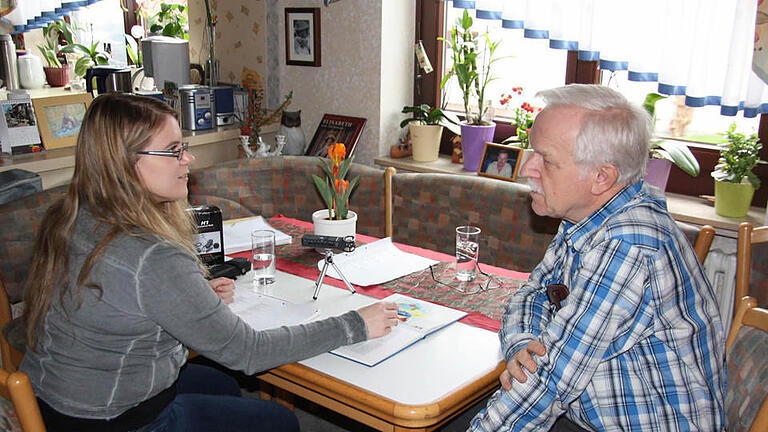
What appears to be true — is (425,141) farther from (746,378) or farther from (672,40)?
(746,378)

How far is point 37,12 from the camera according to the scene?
412 centimetres

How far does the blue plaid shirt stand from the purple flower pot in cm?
164

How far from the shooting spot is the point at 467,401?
133 centimetres

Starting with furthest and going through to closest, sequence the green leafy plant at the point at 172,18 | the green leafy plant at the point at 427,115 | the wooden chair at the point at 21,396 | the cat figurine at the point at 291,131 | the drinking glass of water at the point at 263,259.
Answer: the green leafy plant at the point at 172,18 → the cat figurine at the point at 291,131 → the green leafy plant at the point at 427,115 → the drinking glass of water at the point at 263,259 → the wooden chair at the point at 21,396

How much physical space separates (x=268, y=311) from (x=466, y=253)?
58 centimetres

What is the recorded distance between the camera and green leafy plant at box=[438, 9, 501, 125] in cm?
293

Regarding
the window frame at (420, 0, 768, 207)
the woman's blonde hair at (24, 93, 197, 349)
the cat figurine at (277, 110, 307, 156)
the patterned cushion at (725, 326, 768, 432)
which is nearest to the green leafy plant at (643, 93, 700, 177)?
the window frame at (420, 0, 768, 207)

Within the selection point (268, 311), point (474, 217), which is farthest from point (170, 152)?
point (474, 217)

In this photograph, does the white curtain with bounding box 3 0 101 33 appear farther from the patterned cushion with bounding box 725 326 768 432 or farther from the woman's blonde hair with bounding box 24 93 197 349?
the patterned cushion with bounding box 725 326 768 432

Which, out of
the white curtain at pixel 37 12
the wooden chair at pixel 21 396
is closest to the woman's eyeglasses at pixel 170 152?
the wooden chair at pixel 21 396

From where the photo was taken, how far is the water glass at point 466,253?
1.88 metres

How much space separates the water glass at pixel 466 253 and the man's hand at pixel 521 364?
21.4 inches

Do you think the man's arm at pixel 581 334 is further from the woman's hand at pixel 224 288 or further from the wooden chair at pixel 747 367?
the woman's hand at pixel 224 288

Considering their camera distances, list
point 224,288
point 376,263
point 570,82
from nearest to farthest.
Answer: point 224,288, point 376,263, point 570,82
